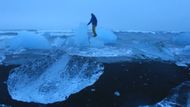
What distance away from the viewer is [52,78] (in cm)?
727

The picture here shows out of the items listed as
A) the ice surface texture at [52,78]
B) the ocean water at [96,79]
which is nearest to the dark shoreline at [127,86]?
the ocean water at [96,79]

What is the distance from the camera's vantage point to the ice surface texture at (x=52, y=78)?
6.50 meters

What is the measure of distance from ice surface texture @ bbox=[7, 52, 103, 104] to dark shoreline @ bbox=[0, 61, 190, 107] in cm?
21

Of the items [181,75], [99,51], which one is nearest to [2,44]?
[99,51]

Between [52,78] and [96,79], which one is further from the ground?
[52,78]

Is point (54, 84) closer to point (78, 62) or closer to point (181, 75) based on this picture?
point (78, 62)

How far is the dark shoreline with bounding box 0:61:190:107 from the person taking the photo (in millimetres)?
6055

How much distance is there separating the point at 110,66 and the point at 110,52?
8.51ft

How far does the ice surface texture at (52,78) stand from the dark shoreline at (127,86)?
208mm

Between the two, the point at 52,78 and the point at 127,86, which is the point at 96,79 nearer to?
the point at 127,86

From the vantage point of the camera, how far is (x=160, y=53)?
1130 centimetres

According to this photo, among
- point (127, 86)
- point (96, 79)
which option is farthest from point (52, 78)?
point (127, 86)

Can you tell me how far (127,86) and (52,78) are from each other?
6.03 feet

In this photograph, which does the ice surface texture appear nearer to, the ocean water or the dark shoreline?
the ocean water
